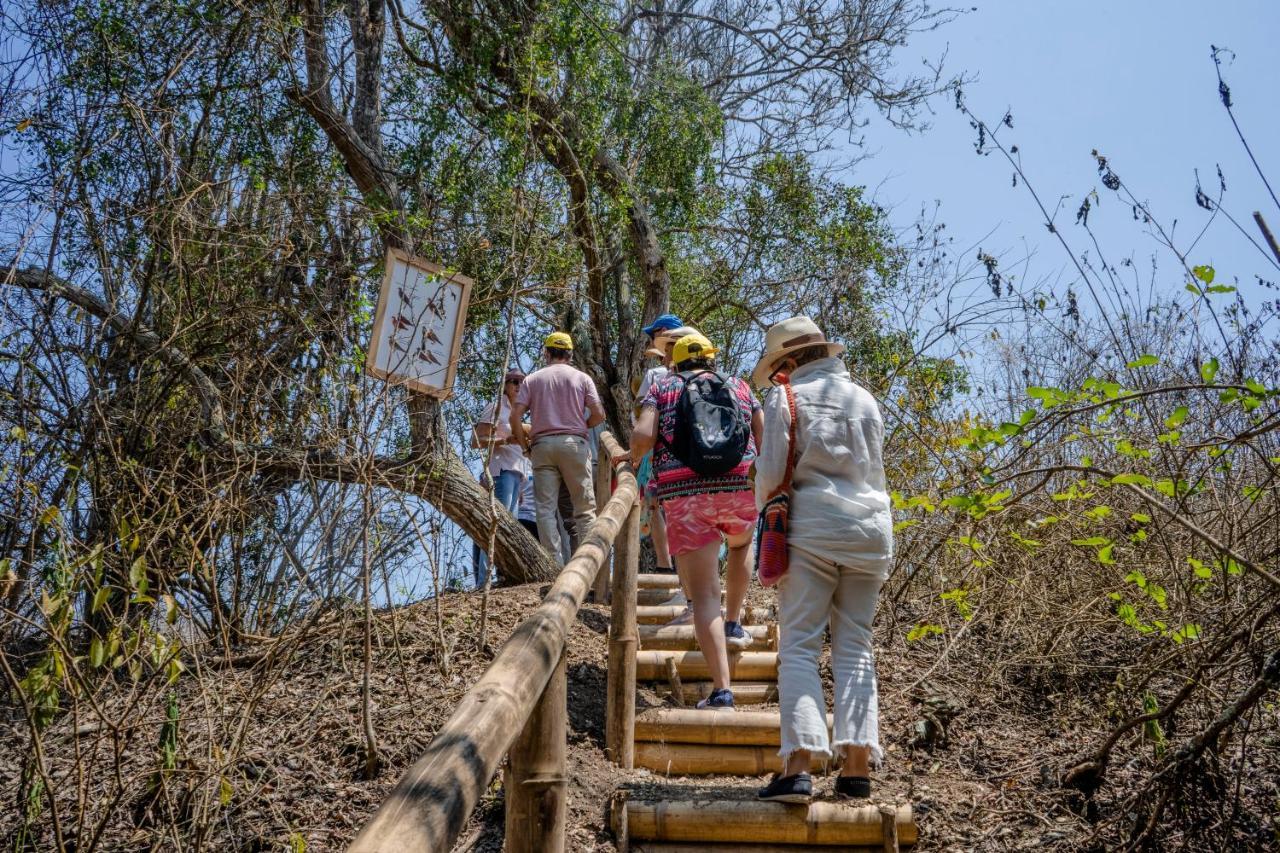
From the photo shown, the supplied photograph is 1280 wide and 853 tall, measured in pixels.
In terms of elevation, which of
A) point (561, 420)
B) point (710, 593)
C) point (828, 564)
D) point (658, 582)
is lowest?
point (658, 582)

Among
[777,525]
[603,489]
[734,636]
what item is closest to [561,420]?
[603,489]

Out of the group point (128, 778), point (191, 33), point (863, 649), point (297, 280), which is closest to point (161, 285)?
point (297, 280)

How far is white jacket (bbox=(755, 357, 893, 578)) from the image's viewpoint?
11.5 ft

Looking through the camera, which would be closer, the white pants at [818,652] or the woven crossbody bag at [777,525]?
the white pants at [818,652]

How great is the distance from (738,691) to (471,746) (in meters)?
3.71

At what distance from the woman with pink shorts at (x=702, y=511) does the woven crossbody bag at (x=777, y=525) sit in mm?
997

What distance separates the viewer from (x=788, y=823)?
135 inches

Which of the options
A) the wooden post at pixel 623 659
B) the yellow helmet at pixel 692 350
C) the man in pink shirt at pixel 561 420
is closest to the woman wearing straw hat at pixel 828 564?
the wooden post at pixel 623 659

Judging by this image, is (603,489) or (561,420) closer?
(603,489)

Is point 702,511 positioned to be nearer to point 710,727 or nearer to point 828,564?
point 710,727

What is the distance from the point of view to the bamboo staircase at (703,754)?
11.3ft

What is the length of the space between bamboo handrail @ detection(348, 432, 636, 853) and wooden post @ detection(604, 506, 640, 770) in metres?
1.87

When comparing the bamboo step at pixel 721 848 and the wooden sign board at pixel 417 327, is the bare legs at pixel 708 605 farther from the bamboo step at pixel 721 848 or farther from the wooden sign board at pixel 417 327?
the wooden sign board at pixel 417 327

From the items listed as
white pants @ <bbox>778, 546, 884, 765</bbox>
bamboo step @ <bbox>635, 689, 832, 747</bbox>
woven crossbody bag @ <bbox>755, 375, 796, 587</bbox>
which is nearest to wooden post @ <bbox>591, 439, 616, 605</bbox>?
bamboo step @ <bbox>635, 689, 832, 747</bbox>
